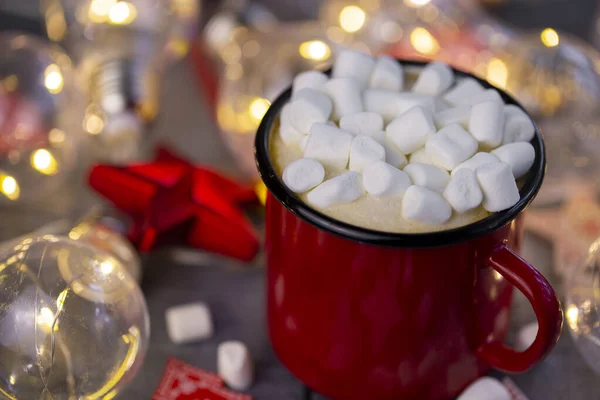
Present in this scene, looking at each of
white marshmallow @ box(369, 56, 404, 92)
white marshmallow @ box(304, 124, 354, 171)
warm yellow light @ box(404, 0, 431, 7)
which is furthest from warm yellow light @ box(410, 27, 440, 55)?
white marshmallow @ box(304, 124, 354, 171)

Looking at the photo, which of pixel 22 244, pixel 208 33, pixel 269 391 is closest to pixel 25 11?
pixel 208 33

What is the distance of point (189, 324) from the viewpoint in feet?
2.29

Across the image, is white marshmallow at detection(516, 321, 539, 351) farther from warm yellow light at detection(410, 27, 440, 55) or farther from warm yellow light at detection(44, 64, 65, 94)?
warm yellow light at detection(44, 64, 65, 94)

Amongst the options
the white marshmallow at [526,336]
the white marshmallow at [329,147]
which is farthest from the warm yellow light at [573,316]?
the white marshmallow at [329,147]

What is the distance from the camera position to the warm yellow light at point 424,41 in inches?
37.2

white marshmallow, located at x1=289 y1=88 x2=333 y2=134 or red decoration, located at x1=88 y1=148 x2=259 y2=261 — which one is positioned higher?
white marshmallow, located at x1=289 y1=88 x2=333 y2=134

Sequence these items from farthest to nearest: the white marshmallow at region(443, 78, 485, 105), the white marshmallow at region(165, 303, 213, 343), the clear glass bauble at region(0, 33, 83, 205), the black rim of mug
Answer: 1. the clear glass bauble at region(0, 33, 83, 205)
2. the white marshmallow at region(165, 303, 213, 343)
3. the white marshmallow at region(443, 78, 485, 105)
4. the black rim of mug

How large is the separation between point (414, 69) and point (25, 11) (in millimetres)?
707

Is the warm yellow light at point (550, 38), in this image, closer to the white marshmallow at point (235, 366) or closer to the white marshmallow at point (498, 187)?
the white marshmallow at point (498, 187)

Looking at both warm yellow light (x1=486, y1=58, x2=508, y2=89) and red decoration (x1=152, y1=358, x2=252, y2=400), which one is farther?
warm yellow light (x1=486, y1=58, x2=508, y2=89)

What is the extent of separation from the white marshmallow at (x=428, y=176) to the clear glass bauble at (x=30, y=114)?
477 millimetres

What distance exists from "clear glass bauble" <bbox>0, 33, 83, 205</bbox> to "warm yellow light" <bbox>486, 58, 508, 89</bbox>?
1.73ft

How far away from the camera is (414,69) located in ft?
2.12

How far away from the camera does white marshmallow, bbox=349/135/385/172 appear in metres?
0.52
